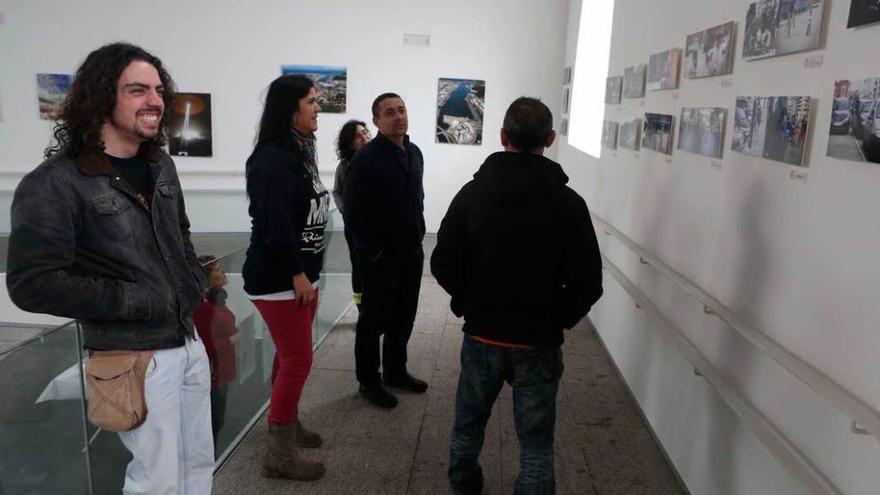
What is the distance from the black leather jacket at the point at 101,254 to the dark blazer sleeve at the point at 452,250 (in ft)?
2.97

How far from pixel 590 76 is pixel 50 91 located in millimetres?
7033

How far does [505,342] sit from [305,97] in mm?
1310

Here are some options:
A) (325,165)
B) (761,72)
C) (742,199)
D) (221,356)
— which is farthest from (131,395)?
(325,165)

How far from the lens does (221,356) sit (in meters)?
2.86

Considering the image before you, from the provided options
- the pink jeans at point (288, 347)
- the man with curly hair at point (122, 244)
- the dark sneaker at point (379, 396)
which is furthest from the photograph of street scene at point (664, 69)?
the man with curly hair at point (122, 244)

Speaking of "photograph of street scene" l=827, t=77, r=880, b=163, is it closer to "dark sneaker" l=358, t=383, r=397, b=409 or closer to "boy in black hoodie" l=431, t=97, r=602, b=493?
"boy in black hoodie" l=431, t=97, r=602, b=493

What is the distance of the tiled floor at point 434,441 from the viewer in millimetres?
2857

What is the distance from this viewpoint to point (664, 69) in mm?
3346

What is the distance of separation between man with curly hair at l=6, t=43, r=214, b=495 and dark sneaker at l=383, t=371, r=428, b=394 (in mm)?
1965

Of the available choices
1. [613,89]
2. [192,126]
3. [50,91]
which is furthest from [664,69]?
[50,91]

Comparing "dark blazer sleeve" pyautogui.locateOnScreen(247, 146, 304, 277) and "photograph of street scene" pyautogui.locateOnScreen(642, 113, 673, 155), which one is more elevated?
"photograph of street scene" pyautogui.locateOnScreen(642, 113, 673, 155)

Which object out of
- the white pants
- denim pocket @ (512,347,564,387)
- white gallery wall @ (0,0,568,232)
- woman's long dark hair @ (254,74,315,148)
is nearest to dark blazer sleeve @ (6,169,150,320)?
the white pants

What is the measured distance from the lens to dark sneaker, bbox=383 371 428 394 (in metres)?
3.83

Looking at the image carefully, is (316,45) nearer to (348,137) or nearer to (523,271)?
(348,137)
